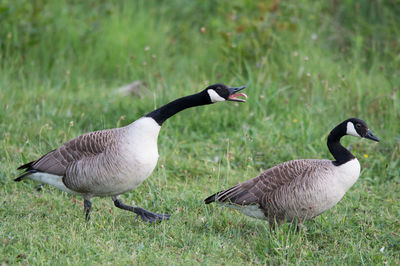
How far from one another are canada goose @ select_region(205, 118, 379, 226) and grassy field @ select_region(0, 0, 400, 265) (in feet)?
0.73

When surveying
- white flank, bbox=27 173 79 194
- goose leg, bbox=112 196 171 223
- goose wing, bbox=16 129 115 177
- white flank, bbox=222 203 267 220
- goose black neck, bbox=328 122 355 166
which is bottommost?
goose leg, bbox=112 196 171 223

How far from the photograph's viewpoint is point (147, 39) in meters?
9.40

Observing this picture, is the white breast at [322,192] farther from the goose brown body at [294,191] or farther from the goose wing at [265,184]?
the goose wing at [265,184]

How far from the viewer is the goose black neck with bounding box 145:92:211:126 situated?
16.0ft

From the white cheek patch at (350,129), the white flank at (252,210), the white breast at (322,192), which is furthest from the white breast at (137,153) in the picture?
the white cheek patch at (350,129)

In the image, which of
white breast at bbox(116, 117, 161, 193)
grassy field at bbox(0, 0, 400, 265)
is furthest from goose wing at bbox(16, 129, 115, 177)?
grassy field at bbox(0, 0, 400, 265)

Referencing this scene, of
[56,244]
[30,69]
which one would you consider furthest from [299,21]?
[56,244]

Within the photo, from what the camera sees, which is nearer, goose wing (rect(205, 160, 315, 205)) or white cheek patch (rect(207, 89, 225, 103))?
goose wing (rect(205, 160, 315, 205))

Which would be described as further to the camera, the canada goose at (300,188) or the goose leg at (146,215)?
the goose leg at (146,215)

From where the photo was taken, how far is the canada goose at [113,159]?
4637 mm

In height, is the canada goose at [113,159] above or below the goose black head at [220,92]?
below

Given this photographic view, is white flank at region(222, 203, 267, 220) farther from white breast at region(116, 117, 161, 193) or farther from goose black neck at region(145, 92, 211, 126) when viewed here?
goose black neck at region(145, 92, 211, 126)

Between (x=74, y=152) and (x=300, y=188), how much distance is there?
210 cm

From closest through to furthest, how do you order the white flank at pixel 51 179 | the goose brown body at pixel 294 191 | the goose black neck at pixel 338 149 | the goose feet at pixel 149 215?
the goose brown body at pixel 294 191 < the goose black neck at pixel 338 149 < the goose feet at pixel 149 215 < the white flank at pixel 51 179
